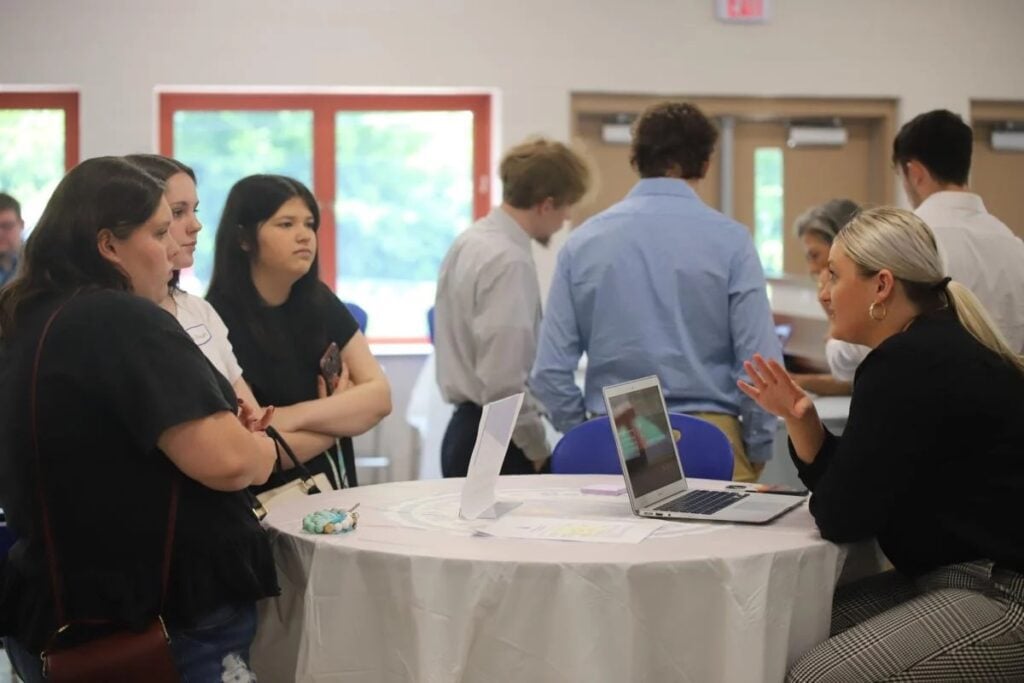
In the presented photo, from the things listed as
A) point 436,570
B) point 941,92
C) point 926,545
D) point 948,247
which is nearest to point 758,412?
point 948,247

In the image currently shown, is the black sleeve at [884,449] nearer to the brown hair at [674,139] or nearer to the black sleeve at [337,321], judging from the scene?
the brown hair at [674,139]

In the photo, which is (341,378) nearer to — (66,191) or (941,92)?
(66,191)

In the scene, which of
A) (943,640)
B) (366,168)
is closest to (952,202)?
(943,640)

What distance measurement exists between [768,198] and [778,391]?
16.8 ft

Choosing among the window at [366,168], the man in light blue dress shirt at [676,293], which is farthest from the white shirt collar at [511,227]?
the window at [366,168]

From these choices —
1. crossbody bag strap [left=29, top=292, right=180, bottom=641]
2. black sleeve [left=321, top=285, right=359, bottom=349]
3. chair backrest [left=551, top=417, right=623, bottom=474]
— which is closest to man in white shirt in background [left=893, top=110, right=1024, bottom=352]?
chair backrest [left=551, top=417, right=623, bottom=474]

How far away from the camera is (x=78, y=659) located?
73.9 inches

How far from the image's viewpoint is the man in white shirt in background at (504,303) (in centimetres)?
348

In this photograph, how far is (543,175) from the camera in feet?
11.9

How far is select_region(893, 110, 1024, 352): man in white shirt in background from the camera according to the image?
11.2 feet

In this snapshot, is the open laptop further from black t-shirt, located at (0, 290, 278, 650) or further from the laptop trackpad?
black t-shirt, located at (0, 290, 278, 650)

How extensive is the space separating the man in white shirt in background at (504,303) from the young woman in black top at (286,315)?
501mm

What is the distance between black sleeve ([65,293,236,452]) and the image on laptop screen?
0.89 m

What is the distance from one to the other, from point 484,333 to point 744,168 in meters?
4.26
